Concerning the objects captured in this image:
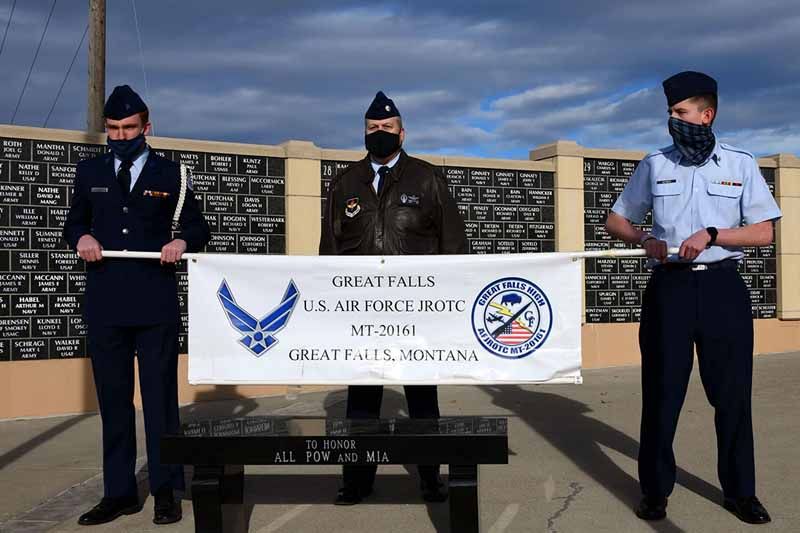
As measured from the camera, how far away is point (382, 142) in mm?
5254

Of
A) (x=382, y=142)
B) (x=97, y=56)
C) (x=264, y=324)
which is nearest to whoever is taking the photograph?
(x=264, y=324)

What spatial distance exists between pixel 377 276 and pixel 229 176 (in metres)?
5.79

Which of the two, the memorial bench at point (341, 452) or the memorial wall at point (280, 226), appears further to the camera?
the memorial wall at point (280, 226)

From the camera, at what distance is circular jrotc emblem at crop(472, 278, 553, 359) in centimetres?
462

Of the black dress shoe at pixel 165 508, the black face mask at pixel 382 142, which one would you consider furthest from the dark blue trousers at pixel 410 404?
the black face mask at pixel 382 142

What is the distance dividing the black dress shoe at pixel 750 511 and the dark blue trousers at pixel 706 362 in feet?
0.13

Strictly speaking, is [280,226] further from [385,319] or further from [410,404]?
[385,319]

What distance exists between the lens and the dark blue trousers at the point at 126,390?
508 cm

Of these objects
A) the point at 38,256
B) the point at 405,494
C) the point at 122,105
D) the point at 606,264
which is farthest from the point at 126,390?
the point at 606,264

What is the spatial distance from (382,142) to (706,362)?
2084 millimetres

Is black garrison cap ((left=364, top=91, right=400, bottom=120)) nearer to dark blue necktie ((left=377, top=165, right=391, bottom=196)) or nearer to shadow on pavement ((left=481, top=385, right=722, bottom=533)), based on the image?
dark blue necktie ((left=377, top=165, right=391, bottom=196))

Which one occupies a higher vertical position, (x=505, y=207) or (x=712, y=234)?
(x=505, y=207)

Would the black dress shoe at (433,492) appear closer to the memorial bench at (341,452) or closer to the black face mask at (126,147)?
the memorial bench at (341,452)

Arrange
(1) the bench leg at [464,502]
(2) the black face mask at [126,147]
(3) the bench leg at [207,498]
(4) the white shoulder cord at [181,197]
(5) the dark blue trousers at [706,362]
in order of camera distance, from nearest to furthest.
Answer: (1) the bench leg at [464,502] < (3) the bench leg at [207,498] < (5) the dark blue trousers at [706,362] < (2) the black face mask at [126,147] < (4) the white shoulder cord at [181,197]
